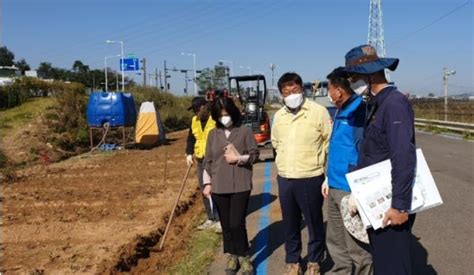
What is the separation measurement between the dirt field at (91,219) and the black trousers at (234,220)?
965 mm

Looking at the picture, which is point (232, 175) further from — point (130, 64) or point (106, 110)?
point (130, 64)

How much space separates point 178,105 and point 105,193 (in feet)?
111

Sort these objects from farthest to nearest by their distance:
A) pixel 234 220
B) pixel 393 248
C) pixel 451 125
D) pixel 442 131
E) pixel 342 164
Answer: pixel 442 131 < pixel 451 125 < pixel 234 220 < pixel 342 164 < pixel 393 248

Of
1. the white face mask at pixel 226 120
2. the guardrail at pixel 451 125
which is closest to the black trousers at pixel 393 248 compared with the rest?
the white face mask at pixel 226 120

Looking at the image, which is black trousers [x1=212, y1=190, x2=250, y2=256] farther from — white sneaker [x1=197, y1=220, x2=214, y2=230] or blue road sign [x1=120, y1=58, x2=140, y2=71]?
blue road sign [x1=120, y1=58, x2=140, y2=71]

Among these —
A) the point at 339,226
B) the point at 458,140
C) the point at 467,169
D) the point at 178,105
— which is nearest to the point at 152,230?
the point at 339,226

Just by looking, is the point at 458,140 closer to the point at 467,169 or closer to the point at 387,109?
the point at 467,169

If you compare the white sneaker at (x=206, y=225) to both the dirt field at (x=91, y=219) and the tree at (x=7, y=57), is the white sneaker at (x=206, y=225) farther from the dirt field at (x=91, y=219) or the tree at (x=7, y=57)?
the tree at (x=7, y=57)

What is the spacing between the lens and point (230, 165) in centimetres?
560

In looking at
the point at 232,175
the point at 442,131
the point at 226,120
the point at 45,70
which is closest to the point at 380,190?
the point at 232,175

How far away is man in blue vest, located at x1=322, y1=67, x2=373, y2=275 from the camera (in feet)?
14.0

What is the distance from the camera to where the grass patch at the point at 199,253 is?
592cm

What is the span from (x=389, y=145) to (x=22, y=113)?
23.9 m

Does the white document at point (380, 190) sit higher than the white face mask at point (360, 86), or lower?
lower
